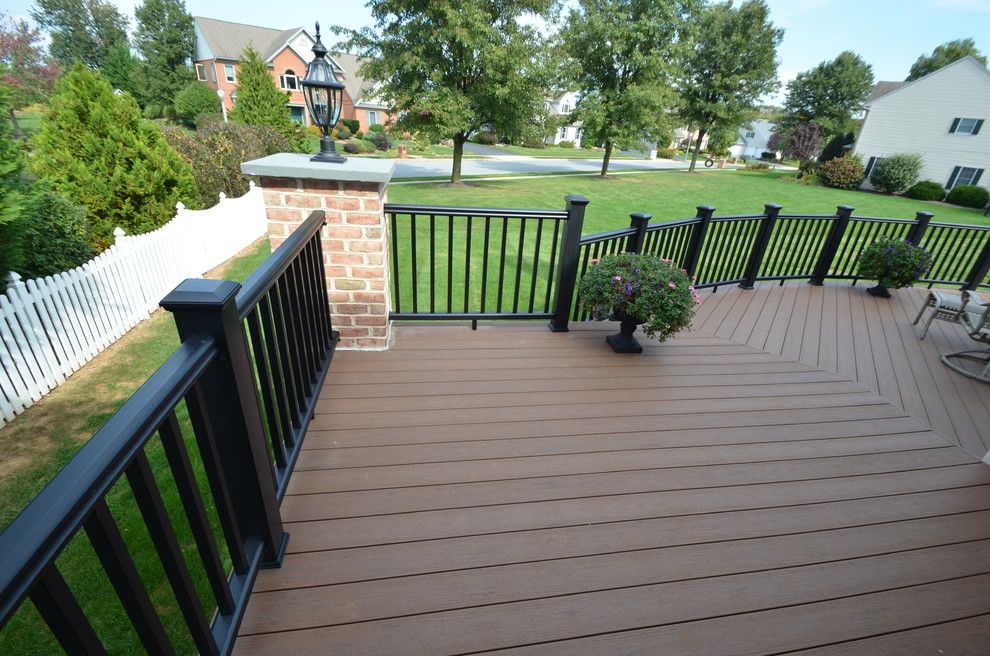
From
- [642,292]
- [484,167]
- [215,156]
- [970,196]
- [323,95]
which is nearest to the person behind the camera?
[323,95]

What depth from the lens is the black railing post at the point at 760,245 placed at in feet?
16.2

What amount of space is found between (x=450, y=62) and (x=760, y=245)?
11.5 m

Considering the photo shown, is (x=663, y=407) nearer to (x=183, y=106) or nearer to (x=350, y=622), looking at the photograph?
(x=350, y=622)

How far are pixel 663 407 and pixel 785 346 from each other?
173 cm

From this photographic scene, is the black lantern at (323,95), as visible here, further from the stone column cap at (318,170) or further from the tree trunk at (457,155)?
the tree trunk at (457,155)

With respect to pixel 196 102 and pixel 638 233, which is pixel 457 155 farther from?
pixel 196 102

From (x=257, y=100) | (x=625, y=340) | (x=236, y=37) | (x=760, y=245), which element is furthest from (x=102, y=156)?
(x=236, y=37)

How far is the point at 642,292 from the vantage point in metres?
3.17

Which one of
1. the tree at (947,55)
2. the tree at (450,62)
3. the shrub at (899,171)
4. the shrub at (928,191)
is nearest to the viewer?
the tree at (450,62)

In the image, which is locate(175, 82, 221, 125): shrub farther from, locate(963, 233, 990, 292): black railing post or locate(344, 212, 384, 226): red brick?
locate(963, 233, 990, 292): black railing post

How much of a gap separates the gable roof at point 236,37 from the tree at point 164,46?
3100 millimetres

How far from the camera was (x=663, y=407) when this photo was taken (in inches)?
110

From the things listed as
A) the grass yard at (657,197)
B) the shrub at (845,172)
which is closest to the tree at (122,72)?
the grass yard at (657,197)

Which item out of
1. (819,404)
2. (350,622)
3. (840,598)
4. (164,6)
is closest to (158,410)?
(350,622)
